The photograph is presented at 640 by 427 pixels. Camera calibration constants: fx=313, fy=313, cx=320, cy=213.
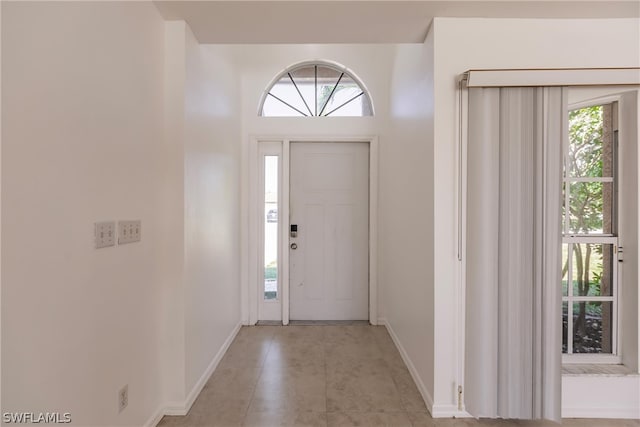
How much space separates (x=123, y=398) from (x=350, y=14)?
2.31 m

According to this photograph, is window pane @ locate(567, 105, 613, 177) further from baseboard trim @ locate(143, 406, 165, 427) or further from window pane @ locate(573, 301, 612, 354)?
baseboard trim @ locate(143, 406, 165, 427)

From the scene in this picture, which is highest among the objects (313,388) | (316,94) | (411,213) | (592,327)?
(316,94)

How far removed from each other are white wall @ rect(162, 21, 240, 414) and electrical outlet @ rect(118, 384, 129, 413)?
13.2 inches

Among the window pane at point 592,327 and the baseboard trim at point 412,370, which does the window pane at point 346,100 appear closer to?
the baseboard trim at point 412,370

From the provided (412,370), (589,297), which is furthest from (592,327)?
(412,370)

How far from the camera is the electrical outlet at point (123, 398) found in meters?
1.46

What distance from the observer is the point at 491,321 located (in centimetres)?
173

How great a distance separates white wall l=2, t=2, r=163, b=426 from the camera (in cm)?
96

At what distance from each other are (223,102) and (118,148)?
4.41ft

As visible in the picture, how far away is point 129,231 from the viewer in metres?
1.52

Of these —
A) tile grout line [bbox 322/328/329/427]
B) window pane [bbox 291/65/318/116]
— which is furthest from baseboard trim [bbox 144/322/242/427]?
window pane [bbox 291/65/318/116]

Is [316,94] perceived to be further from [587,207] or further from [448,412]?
[448,412]

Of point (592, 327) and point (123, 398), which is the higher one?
point (592, 327)

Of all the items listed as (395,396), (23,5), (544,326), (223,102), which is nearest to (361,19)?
(223,102)
